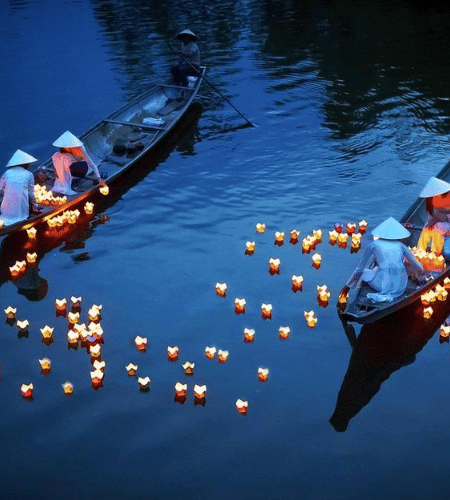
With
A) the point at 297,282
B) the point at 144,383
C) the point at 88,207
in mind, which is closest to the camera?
the point at 144,383

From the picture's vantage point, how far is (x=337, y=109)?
58.6 feet

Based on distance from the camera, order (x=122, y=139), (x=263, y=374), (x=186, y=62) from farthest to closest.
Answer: (x=186, y=62), (x=122, y=139), (x=263, y=374)

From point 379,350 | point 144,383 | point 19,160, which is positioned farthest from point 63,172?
point 379,350

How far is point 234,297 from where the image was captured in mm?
10938

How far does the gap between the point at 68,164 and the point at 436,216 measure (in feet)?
19.0

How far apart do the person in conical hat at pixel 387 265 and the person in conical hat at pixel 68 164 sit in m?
5.05

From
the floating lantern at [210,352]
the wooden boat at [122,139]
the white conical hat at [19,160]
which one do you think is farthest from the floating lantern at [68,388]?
the white conical hat at [19,160]

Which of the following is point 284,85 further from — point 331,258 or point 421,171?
point 331,258

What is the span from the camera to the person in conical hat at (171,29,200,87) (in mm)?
18109

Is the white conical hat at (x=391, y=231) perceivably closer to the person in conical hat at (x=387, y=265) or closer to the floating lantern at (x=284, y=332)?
the person in conical hat at (x=387, y=265)

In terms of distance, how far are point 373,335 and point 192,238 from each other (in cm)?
362

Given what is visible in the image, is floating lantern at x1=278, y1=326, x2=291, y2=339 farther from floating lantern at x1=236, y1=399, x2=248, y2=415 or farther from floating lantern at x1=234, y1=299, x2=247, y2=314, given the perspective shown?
floating lantern at x1=236, y1=399, x2=248, y2=415

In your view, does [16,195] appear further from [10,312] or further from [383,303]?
[383,303]

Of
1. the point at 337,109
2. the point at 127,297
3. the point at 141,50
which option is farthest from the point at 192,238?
the point at 141,50
